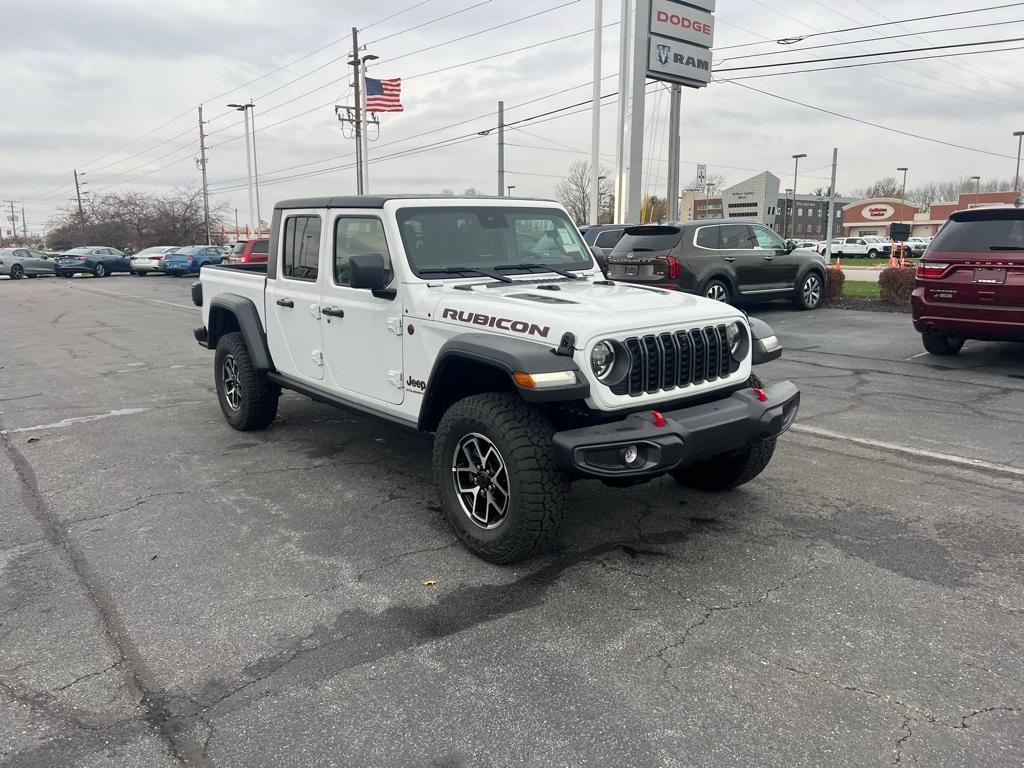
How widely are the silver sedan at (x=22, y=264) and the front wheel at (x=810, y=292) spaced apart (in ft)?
114

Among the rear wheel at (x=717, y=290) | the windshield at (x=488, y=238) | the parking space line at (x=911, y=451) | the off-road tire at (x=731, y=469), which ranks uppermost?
the windshield at (x=488, y=238)

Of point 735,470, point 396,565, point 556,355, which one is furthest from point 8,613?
point 735,470

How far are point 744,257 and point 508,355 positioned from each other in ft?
35.3

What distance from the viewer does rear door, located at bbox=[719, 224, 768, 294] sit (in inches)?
521

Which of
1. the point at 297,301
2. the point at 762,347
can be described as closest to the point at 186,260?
the point at 297,301

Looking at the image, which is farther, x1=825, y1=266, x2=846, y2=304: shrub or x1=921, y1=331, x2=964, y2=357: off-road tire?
x1=825, y1=266, x2=846, y2=304: shrub

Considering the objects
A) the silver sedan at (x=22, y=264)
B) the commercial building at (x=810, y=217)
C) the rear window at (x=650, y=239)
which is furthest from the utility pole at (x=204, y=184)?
the commercial building at (x=810, y=217)

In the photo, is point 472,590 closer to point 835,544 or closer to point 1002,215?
point 835,544

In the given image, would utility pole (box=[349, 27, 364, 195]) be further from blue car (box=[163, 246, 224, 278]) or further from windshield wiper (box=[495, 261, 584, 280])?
windshield wiper (box=[495, 261, 584, 280])

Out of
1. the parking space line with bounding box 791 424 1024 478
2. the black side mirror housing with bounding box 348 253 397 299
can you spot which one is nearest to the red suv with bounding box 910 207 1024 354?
the parking space line with bounding box 791 424 1024 478

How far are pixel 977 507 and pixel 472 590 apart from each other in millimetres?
3188

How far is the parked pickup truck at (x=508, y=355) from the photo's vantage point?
143 inches

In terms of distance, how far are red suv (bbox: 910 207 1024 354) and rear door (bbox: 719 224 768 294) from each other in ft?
14.4

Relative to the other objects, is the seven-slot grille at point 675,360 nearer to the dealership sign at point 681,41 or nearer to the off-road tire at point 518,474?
the off-road tire at point 518,474
